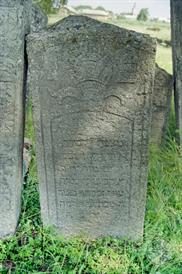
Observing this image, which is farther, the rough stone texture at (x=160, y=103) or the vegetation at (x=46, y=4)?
the vegetation at (x=46, y=4)

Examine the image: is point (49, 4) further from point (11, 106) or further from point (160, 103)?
point (11, 106)

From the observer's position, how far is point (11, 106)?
262 centimetres

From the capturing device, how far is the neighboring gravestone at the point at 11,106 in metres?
2.42

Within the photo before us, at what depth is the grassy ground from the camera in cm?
267

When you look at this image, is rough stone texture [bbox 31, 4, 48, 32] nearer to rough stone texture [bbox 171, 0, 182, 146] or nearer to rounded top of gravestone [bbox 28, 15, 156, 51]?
rough stone texture [bbox 171, 0, 182, 146]

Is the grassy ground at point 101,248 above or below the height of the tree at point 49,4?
below

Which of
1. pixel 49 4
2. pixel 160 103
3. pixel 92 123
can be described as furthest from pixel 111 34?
pixel 49 4

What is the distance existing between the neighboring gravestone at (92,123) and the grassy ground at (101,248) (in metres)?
0.12

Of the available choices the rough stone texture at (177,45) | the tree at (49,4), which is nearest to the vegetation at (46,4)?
the tree at (49,4)

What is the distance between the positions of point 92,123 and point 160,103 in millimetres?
1639

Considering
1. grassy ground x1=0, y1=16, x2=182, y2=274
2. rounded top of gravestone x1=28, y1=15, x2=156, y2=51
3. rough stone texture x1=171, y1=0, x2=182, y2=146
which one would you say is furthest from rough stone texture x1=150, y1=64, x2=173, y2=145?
rounded top of gravestone x1=28, y1=15, x2=156, y2=51

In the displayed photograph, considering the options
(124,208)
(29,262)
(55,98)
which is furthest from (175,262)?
(55,98)

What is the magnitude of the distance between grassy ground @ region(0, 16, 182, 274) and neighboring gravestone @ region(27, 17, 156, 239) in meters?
0.12

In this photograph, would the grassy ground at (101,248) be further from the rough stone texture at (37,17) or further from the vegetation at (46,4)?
the vegetation at (46,4)
